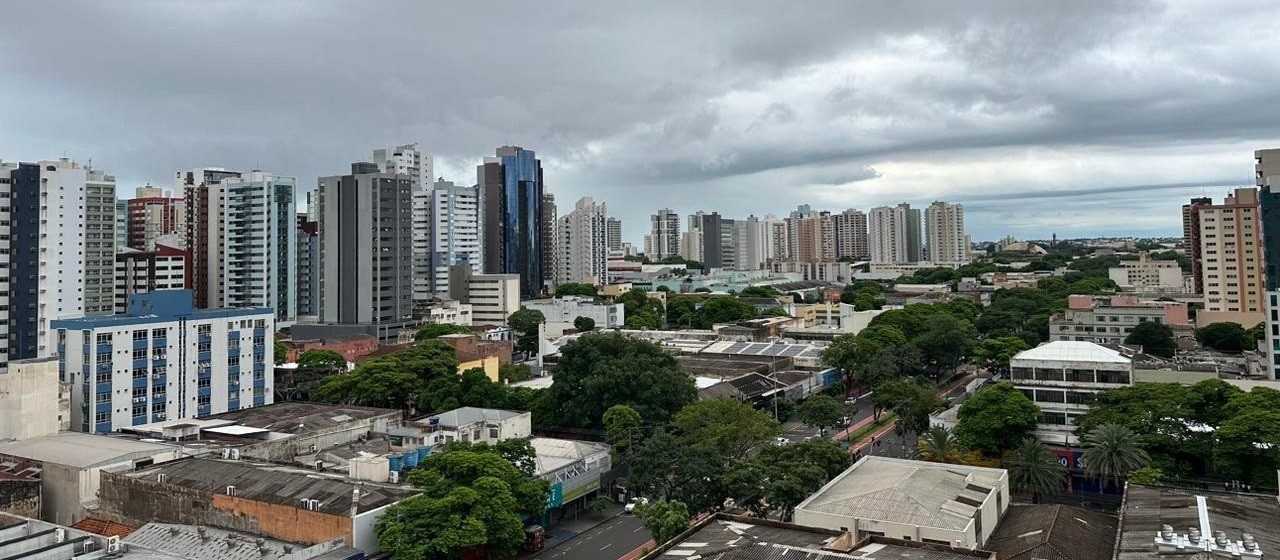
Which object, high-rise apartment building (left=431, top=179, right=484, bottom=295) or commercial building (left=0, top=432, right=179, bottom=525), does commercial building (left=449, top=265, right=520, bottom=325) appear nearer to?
high-rise apartment building (left=431, top=179, right=484, bottom=295)

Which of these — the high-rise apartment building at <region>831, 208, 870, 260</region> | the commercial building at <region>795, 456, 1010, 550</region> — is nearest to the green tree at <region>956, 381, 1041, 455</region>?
the commercial building at <region>795, 456, 1010, 550</region>

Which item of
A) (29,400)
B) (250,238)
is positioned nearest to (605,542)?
(29,400)

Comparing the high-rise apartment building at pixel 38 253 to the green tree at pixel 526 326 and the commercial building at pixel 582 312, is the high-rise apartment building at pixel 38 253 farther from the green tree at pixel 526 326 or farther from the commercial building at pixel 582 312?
the commercial building at pixel 582 312

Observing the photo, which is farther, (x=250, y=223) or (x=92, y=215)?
→ (x=250, y=223)

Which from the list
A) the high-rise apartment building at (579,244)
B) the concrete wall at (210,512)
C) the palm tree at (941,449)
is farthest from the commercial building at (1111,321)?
the high-rise apartment building at (579,244)

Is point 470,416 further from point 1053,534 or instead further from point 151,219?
point 151,219

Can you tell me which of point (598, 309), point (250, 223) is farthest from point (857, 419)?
point (250, 223)

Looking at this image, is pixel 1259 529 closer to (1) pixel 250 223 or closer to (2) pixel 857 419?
(2) pixel 857 419
